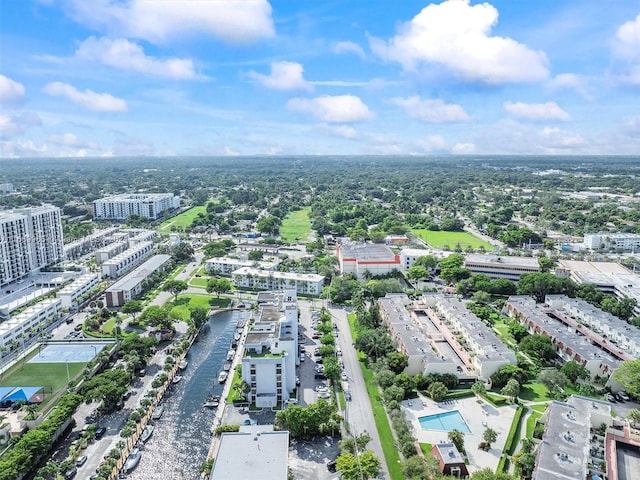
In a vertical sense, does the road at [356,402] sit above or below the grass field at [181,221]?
below

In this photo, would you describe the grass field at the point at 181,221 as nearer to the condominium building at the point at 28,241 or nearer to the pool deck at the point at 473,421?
the condominium building at the point at 28,241

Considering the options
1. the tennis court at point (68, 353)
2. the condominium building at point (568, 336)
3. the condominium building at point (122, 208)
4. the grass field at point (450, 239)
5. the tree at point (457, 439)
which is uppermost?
the condominium building at point (122, 208)

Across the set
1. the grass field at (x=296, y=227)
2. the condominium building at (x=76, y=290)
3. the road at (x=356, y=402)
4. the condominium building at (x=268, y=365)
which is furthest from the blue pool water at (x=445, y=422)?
the grass field at (x=296, y=227)

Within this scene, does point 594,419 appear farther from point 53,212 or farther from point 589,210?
point 589,210

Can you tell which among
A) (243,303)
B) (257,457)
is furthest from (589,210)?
(257,457)

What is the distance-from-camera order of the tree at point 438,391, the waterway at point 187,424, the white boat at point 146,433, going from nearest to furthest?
the waterway at point 187,424, the white boat at point 146,433, the tree at point 438,391

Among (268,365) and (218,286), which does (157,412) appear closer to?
(268,365)

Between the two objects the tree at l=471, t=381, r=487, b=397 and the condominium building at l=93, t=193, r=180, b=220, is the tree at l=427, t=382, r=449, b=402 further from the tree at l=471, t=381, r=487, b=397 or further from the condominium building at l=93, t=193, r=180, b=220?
the condominium building at l=93, t=193, r=180, b=220

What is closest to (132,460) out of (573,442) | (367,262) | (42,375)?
(42,375)
